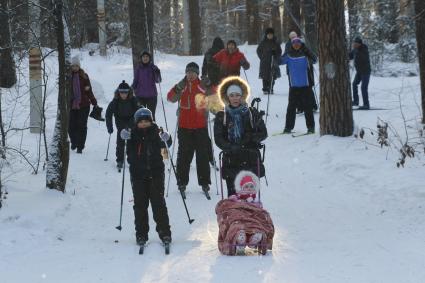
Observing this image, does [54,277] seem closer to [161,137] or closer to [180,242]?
[180,242]

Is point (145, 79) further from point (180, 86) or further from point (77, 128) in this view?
point (180, 86)

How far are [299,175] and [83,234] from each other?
4.16 meters

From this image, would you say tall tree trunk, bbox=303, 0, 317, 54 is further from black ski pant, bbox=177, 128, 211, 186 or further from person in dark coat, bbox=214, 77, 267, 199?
person in dark coat, bbox=214, 77, 267, 199

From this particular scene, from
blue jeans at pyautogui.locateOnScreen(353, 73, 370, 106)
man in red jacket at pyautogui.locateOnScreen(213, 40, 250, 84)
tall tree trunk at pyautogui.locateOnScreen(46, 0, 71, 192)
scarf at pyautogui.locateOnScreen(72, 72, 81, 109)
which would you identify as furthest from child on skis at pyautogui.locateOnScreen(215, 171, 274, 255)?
blue jeans at pyautogui.locateOnScreen(353, 73, 370, 106)

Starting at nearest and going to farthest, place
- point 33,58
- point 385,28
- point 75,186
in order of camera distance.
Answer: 1. point 75,186
2. point 33,58
3. point 385,28

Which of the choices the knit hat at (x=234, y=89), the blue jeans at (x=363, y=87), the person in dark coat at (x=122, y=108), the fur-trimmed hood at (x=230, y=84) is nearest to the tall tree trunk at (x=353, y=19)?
the blue jeans at (x=363, y=87)

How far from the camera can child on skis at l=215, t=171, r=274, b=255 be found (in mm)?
5707

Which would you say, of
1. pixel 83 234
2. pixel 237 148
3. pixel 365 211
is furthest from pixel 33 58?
pixel 365 211

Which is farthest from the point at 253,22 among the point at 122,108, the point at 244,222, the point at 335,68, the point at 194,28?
the point at 244,222

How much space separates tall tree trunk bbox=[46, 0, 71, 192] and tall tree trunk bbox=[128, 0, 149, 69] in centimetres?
825

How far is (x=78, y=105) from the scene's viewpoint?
1110 centimetres

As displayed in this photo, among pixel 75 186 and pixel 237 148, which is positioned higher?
pixel 237 148

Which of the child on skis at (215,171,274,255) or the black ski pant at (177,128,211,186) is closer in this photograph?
the child on skis at (215,171,274,255)

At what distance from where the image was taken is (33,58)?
456 inches
